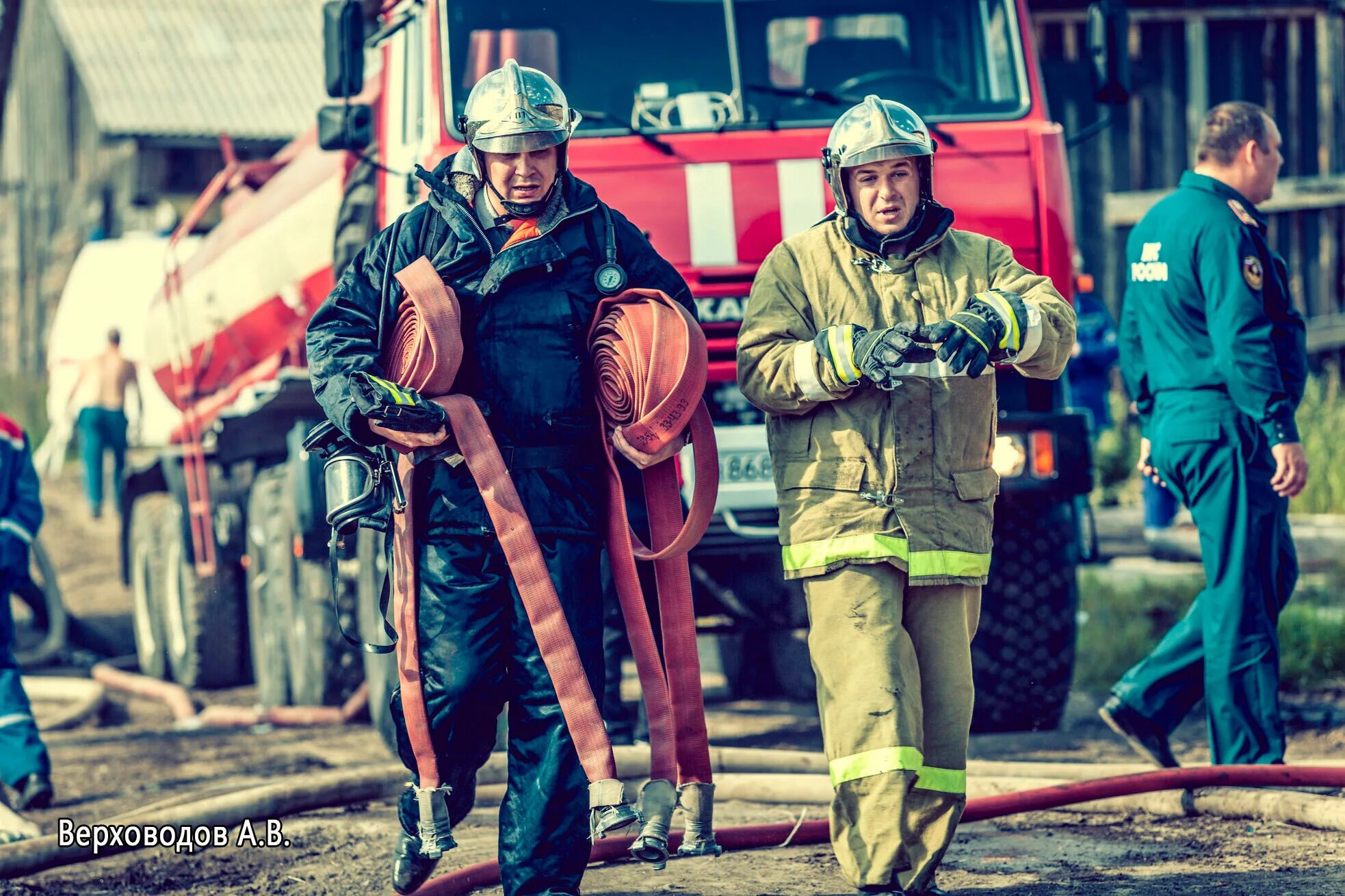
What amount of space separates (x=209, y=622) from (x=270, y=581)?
1.20 m

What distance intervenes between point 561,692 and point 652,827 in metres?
0.36

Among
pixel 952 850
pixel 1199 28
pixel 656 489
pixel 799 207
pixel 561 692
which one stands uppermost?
pixel 1199 28

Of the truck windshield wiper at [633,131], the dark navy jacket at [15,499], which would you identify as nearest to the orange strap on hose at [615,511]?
the truck windshield wiper at [633,131]

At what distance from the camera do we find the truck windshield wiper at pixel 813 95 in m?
6.84

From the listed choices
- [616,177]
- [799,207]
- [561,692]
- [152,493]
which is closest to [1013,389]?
[799,207]

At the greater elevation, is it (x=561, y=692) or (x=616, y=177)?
(x=616, y=177)

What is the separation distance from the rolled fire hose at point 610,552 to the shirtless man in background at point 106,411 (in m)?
10.7

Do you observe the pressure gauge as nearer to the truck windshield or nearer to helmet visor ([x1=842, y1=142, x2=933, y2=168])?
helmet visor ([x1=842, y1=142, x2=933, y2=168])

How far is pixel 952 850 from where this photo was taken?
5379 mm

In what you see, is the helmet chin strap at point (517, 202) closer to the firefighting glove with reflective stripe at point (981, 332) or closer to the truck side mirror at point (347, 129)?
the firefighting glove with reflective stripe at point (981, 332)

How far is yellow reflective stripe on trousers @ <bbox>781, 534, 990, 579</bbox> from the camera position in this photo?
461 centimetres

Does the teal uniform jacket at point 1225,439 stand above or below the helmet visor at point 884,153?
below

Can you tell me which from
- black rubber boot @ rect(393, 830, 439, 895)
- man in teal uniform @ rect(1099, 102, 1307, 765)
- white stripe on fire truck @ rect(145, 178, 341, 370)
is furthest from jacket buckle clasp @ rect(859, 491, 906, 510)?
white stripe on fire truck @ rect(145, 178, 341, 370)

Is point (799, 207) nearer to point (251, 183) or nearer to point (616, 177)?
point (616, 177)
